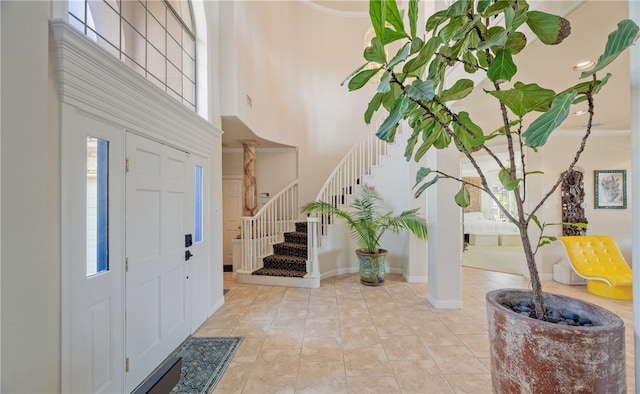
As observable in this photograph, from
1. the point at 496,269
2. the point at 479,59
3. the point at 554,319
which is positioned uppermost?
the point at 479,59

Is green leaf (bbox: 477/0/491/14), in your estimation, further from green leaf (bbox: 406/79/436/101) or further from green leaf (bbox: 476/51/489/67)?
green leaf (bbox: 406/79/436/101)

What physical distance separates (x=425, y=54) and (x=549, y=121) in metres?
0.58

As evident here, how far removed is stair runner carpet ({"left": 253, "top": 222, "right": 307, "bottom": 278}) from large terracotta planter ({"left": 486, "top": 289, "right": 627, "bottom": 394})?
3.24 meters

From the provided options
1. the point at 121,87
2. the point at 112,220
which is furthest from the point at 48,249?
the point at 121,87

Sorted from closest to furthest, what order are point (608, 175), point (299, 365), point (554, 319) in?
point (554, 319), point (299, 365), point (608, 175)

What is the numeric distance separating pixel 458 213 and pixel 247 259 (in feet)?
11.2

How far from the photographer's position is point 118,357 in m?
1.83

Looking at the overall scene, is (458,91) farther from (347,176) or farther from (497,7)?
(347,176)

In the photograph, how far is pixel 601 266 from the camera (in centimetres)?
386

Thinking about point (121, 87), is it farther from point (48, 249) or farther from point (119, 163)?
point (48, 249)

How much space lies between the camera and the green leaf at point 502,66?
114 cm

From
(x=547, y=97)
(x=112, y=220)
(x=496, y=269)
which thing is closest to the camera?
(x=547, y=97)

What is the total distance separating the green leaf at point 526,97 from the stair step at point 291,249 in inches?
155

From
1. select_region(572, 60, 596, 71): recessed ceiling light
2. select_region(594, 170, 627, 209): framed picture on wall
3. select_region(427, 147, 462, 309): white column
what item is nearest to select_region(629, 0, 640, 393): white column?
select_region(572, 60, 596, 71): recessed ceiling light
